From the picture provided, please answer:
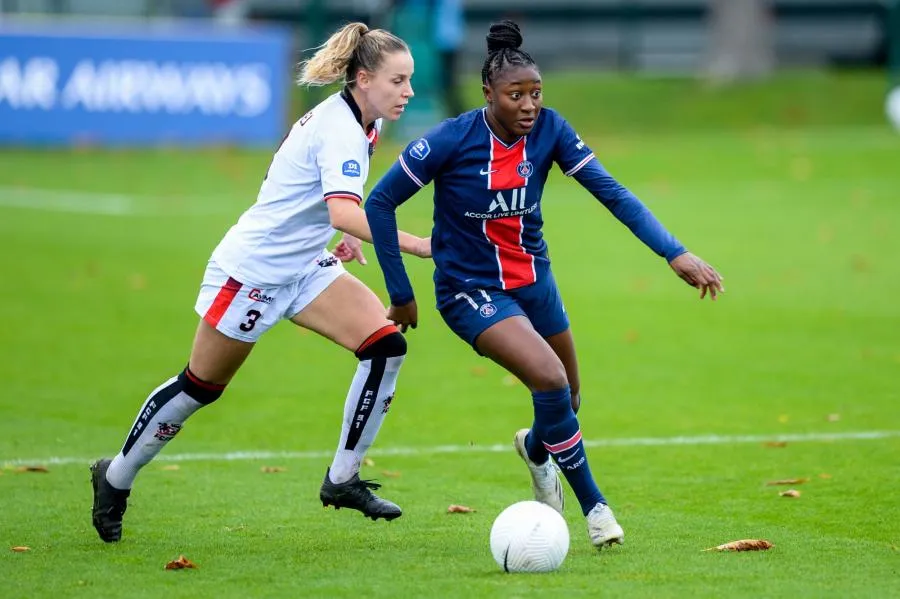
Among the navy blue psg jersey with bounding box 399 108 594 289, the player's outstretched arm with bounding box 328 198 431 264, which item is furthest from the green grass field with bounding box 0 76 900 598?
the player's outstretched arm with bounding box 328 198 431 264

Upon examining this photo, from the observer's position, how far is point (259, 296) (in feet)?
24.0

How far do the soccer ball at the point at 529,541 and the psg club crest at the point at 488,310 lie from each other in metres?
0.94

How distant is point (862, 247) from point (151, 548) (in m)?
13.1

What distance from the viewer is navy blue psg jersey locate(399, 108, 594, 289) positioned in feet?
23.0

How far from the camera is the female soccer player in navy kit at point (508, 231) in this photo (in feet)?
22.6

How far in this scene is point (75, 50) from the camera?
27062mm

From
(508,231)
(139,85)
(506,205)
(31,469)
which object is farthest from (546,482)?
(139,85)

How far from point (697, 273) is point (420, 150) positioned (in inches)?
52.2

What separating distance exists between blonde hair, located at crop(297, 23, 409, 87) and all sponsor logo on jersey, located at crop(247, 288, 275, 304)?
991mm

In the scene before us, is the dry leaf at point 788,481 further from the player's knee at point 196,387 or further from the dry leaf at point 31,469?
the dry leaf at point 31,469

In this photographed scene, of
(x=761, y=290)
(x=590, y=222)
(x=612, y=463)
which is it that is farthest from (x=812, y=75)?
(x=612, y=463)

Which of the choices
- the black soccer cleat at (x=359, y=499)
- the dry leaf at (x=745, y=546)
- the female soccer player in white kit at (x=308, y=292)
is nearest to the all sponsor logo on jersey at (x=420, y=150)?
the female soccer player in white kit at (x=308, y=292)

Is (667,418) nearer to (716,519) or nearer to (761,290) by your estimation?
(716,519)

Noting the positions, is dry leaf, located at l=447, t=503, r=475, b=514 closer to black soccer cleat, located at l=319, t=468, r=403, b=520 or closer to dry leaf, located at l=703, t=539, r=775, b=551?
black soccer cleat, located at l=319, t=468, r=403, b=520
